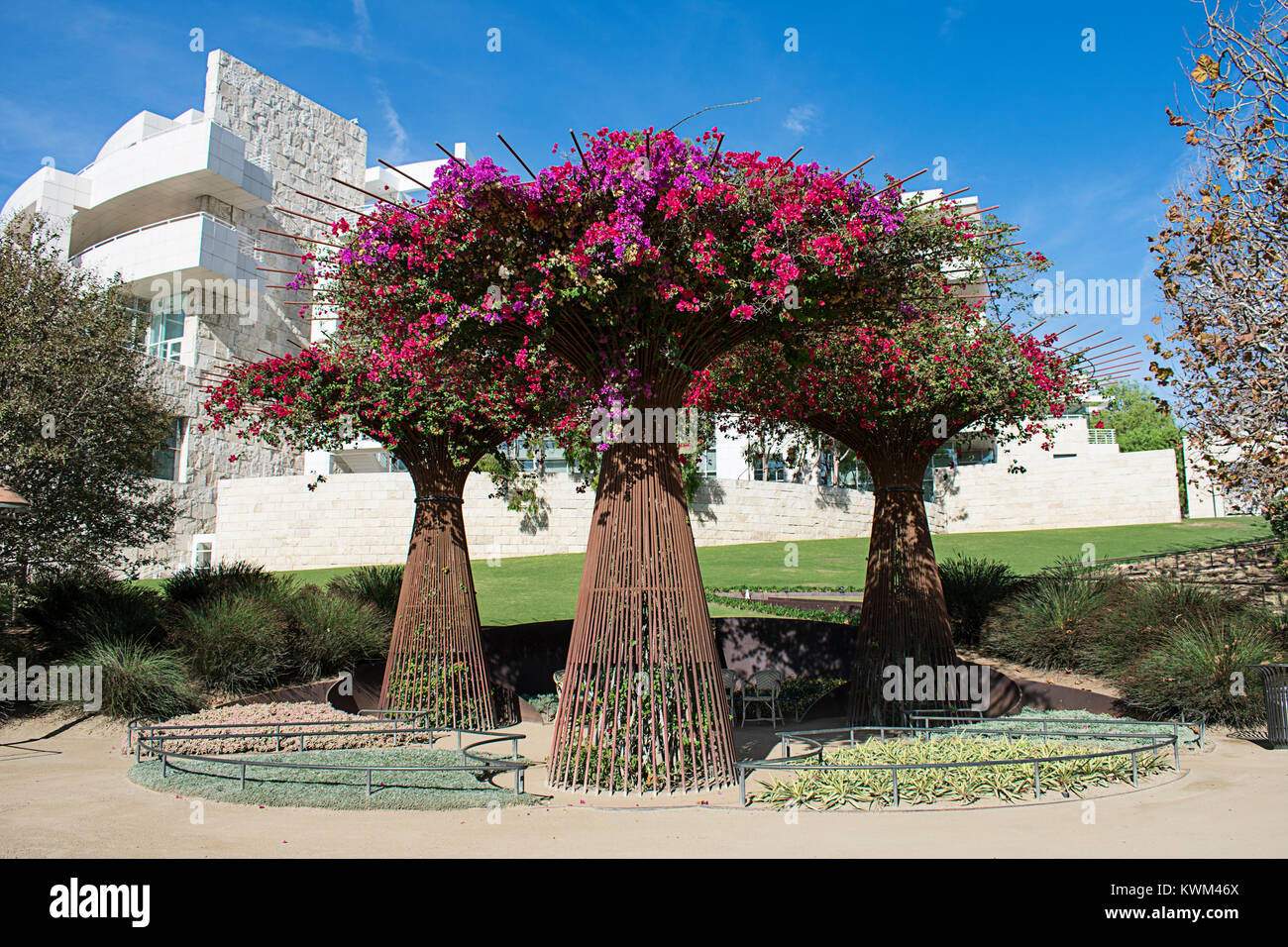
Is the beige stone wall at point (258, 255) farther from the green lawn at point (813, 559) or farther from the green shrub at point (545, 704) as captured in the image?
the green shrub at point (545, 704)

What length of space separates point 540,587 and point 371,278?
15998mm

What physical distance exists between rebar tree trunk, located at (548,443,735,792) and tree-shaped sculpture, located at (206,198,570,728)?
2.86 metres

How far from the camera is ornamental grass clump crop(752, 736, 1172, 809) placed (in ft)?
24.1

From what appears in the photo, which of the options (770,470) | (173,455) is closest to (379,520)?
(173,455)

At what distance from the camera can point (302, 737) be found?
31.3 feet

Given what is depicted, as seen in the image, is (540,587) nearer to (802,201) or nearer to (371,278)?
(371,278)

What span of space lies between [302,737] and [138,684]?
343 cm

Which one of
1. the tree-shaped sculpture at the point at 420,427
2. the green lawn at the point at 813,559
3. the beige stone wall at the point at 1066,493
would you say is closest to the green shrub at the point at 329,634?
the tree-shaped sculpture at the point at 420,427

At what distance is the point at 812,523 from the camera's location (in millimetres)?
36125

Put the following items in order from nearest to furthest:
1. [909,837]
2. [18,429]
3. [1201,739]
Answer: [909,837] → [1201,739] → [18,429]

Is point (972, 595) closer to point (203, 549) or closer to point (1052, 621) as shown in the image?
point (1052, 621)

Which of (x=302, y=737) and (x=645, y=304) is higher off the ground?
(x=645, y=304)

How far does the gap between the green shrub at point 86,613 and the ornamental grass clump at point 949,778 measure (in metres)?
9.98
